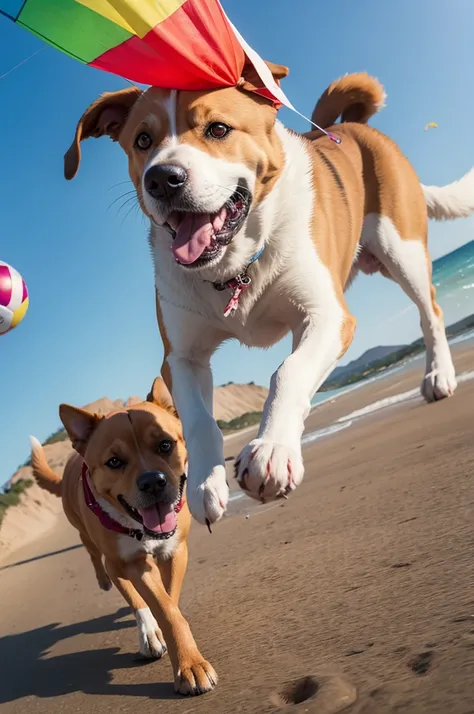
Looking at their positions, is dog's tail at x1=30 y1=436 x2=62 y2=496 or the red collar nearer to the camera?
the red collar

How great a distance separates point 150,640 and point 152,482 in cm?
73

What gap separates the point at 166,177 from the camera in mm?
2578

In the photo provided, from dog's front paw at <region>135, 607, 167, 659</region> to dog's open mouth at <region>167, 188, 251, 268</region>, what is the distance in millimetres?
1809

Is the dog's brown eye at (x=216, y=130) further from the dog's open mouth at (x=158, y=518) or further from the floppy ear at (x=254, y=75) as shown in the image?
the dog's open mouth at (x=158, y=518)

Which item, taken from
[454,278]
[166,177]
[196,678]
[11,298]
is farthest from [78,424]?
[454,278]

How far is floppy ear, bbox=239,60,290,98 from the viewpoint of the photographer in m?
3.02

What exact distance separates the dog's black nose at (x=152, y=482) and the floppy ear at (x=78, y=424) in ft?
2.21

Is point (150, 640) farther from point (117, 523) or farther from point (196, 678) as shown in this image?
point (196, 678)

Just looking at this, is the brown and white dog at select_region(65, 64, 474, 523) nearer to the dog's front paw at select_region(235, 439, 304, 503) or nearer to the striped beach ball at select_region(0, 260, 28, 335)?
the dog's front paw at select_region(235, 439, 304, 503)

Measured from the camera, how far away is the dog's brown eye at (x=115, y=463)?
3756 millimetres

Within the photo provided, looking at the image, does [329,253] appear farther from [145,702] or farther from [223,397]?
[223,397]

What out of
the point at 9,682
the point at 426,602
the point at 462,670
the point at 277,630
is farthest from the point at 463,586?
the point at 9,682

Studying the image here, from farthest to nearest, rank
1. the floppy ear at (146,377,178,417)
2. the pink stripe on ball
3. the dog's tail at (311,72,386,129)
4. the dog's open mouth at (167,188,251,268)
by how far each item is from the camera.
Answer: the pink stripe on ball < the dog's tail at (311,72,386,129) < the floppy ear at (146,377,178,417) < the dog's open mouth at (167,188,251,268)

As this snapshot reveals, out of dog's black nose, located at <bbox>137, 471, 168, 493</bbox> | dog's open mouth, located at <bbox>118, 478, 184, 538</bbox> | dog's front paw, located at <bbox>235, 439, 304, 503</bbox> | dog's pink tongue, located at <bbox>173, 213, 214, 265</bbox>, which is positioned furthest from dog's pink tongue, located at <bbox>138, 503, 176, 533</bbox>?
dog's pink tongue, located at <bbox>173, 213, 214, 265</bbox>
